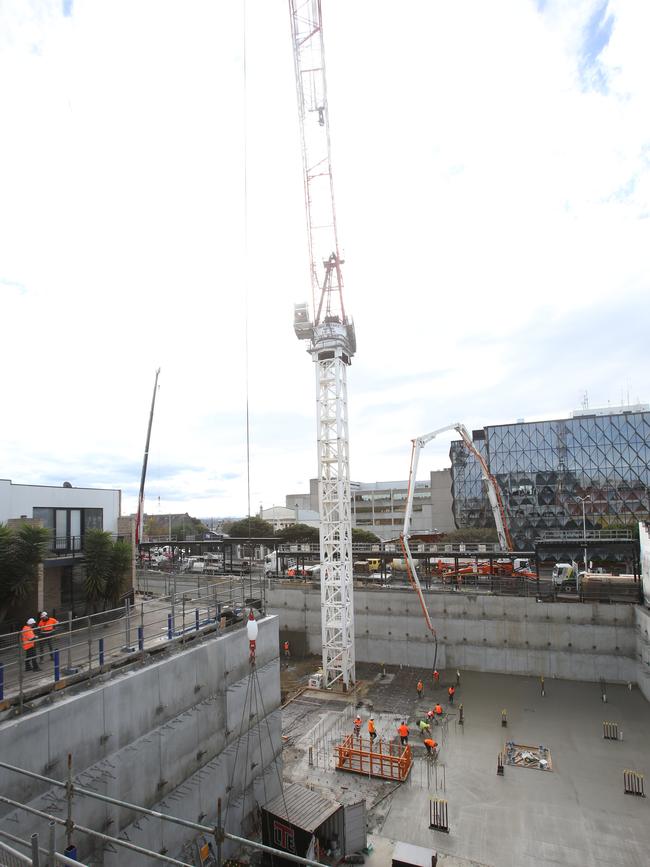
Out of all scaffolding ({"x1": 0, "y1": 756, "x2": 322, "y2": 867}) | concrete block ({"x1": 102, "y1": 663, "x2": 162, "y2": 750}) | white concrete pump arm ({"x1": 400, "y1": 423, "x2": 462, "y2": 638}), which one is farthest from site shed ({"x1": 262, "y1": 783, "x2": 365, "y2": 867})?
white concrete pump arm ({"x1": 400, "y1": 423, "x2": 462, "y2": 638})

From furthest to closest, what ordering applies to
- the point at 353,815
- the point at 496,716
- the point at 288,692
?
1. the point at 288,692
2. the point at 496,716
3. the point at 353,815

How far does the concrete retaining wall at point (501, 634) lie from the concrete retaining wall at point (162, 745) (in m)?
18.2

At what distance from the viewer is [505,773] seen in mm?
19078

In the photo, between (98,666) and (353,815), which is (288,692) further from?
(98,666)

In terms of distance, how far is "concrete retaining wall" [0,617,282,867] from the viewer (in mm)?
9211

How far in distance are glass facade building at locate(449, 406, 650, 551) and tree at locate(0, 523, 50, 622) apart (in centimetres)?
6639

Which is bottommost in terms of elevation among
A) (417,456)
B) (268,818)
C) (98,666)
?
(268,818)

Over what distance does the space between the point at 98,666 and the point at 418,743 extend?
15.9 meters

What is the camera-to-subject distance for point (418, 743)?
2183cm

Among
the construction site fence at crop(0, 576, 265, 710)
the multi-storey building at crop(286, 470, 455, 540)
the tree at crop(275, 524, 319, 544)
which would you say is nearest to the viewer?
the construction site fence at crop(0, 576, 265, 710)

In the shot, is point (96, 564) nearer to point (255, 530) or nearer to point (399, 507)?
point (255, 530)

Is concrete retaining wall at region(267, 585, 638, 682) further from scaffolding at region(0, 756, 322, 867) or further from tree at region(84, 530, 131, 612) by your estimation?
scaffolding at region(0, 756, 322, 867)

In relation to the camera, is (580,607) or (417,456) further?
(417,456)

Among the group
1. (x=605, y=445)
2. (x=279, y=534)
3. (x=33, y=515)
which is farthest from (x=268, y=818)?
(x=605, y=445)
